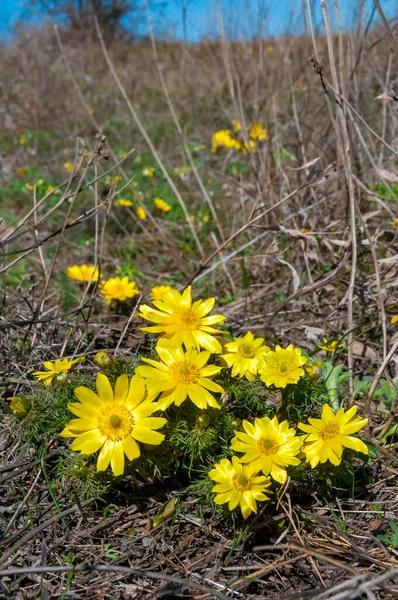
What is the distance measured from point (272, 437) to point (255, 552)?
0.87 feet

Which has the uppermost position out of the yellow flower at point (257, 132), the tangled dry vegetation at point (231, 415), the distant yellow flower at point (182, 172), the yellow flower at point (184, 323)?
the yellow flower at point (257, 132)

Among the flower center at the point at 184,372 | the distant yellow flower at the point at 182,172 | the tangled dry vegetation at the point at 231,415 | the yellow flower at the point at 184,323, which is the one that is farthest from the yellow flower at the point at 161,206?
the flower center at the point at 184,372

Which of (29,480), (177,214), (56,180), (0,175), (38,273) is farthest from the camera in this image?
(0,175)

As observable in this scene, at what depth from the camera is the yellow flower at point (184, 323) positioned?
1.20m

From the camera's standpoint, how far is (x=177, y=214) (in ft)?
11.5

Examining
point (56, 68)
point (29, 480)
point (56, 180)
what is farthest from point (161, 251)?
point (56, 68)

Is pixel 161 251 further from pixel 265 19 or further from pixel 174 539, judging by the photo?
pixel 174 539

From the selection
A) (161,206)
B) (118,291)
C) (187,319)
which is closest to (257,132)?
(161,206)

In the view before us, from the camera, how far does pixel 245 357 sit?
1220 mm

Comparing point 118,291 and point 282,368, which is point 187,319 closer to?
point 282,368

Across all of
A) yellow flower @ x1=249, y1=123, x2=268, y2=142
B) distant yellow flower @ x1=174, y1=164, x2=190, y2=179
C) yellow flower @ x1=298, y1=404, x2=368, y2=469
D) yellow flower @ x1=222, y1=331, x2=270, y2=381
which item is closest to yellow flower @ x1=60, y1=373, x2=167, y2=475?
yellow flower @ x1=222, y1=331, x2=270, y2=381

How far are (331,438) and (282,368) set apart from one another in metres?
0.18

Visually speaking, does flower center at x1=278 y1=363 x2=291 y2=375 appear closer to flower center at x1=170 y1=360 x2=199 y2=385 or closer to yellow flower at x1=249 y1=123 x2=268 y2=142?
flower center at x1=170 y1=360 x2=199 y2=385

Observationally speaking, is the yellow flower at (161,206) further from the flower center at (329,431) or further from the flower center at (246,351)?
the flower center at (329,431)
